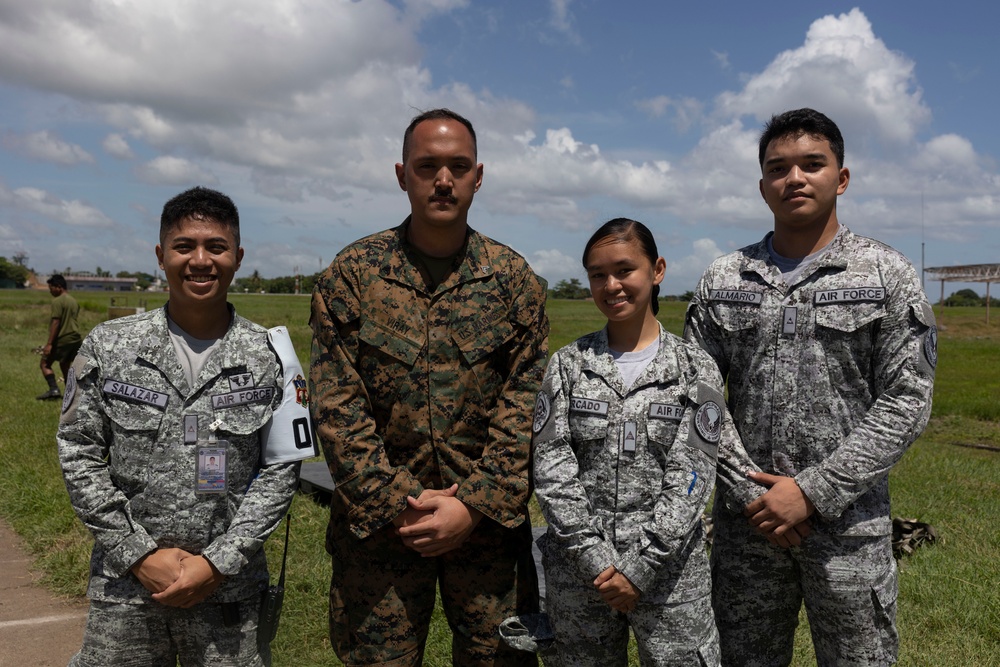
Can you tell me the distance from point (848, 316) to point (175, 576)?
2473 millimetres

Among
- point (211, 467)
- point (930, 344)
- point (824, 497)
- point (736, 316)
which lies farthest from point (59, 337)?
point (930, 344)

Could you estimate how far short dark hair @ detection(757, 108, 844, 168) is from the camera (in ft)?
9.19

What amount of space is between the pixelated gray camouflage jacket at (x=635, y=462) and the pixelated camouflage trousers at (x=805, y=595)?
224 millimetres

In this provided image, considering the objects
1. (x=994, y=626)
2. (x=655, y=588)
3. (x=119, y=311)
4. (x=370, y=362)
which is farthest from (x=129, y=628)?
(x=119, y=311)

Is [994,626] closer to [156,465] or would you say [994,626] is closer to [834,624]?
[834,624]

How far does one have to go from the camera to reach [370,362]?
2.87 metres

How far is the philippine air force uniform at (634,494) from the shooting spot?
2.58 metres

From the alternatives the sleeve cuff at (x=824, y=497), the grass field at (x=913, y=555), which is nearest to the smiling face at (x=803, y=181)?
the sleeve cuff at (x=824, y=497)

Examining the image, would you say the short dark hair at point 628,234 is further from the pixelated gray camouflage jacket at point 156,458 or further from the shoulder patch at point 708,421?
the pixelated gray camouflage jacket at point 156,458

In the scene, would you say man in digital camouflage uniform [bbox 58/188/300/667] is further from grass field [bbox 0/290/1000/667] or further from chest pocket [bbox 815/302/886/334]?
chest pocket [bbox 815/302/886/334]

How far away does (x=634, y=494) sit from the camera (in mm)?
2666

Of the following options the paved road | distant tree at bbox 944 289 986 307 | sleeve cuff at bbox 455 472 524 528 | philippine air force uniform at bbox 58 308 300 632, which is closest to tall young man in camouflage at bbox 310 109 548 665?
sleeve cuff at bbox 455 472 524 528

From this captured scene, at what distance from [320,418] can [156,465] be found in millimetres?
581

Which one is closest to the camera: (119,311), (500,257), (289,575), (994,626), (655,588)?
(655,588)
